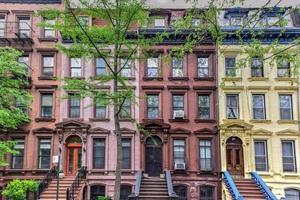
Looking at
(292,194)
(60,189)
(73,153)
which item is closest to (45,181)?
(60,189)

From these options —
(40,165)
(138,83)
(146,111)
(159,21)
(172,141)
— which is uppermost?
(159,21)

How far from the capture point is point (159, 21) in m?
28.8

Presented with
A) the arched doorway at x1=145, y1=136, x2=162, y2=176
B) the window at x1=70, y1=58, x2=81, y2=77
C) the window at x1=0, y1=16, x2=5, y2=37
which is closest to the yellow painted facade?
the arched doorway at x1=145, y1=136, x2=162, y2=176

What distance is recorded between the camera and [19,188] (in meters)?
22.8

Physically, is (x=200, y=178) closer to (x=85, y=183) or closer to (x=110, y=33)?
(x=85, y=183)

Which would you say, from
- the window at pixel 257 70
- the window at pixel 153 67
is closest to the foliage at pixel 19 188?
the window at pixel 153 67

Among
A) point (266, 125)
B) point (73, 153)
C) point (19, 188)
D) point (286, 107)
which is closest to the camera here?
point (19, 188)

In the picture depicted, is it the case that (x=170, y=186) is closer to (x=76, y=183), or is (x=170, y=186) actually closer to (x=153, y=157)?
(x=153, y=157)

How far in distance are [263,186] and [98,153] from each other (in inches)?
428

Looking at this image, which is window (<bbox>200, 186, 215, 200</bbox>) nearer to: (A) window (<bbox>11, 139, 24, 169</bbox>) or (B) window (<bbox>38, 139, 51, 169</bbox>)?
(B) window (<bbox>38, 139, 51, 169</bbox>)

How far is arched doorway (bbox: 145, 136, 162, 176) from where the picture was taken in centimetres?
2608

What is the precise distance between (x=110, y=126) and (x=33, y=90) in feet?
19.4

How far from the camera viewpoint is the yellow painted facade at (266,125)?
25219 mm

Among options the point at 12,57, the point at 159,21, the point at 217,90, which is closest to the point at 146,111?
the point at 217,90
